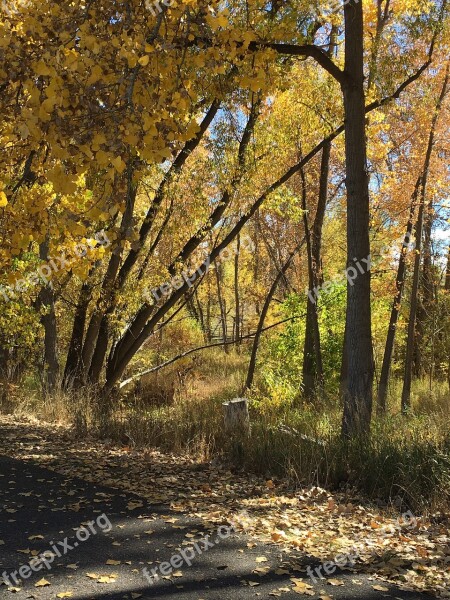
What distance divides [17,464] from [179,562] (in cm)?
332

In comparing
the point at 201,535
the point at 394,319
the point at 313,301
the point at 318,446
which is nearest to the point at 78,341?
the point at 313,301

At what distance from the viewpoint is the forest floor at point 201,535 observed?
153 inches

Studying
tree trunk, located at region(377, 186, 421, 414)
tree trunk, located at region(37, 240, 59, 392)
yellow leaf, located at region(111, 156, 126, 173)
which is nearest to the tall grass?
tree trunk, located at region(37, 240, 59, 392)

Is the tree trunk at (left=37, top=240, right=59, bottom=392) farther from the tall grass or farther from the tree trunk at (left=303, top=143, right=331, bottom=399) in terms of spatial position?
the tree trunk at (left=303, top=143, right=331, bottom=399)

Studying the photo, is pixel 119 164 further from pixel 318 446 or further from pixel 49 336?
pixel 49 336

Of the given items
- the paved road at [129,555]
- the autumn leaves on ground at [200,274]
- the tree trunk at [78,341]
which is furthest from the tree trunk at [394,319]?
the paved road at [129,555]

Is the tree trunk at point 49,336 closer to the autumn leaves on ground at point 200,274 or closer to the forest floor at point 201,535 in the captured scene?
the autumn leaves on ground at point 200,274

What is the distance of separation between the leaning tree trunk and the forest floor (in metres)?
1.58

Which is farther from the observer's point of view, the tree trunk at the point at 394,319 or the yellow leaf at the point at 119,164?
the tree trunk at the point at 394,319

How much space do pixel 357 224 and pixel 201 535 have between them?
3963 mm

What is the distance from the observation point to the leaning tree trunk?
7047 mm

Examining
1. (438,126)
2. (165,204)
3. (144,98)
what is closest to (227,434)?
(144,98)

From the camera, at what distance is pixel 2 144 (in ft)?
15.9

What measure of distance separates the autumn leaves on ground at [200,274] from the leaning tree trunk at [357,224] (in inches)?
0.9
